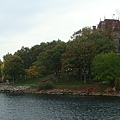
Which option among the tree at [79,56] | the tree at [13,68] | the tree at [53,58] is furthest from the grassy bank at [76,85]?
the tree at [13,68]

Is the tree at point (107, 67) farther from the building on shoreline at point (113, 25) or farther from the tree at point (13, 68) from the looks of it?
the tree at point (13, 68)

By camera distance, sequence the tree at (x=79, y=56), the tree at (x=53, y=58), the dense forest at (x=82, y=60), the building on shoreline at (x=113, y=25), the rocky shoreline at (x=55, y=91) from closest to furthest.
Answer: the rocky shoreline at (x=55, y=91)
the dense forest at (x=82, y=60)
the tree at (x=79, y=56)
the tree at (x=53, y=58)
the building on shoreline at (x=113, y=25)

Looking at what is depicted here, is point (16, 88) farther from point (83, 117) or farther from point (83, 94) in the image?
point (83, 117)

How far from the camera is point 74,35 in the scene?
98188 millimetres

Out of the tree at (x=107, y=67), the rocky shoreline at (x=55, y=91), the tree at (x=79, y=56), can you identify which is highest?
the tree at (x=79, y=56)

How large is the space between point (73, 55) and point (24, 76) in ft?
103

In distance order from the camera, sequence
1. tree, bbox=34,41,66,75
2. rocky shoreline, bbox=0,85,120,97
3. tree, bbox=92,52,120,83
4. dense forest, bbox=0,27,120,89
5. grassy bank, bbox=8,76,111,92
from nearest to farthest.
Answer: rocky shoreline, bbox=0,85,120,97 < tree, bbox=92,52,120,83 < dense forest, bbox=0,27,120,89 < grassy bank, bbox=8,76,111,92 < tree, bbox=34,41,66,75

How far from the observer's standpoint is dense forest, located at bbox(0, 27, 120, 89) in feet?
248

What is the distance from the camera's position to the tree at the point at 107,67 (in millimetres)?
74188

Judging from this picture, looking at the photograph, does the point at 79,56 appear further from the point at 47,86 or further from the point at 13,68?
the point at 13,68

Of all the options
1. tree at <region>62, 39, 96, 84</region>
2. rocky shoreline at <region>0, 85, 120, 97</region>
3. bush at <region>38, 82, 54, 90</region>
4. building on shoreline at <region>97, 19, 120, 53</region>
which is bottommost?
rocky shoreline at <region>0, 85, 120, 97</region>

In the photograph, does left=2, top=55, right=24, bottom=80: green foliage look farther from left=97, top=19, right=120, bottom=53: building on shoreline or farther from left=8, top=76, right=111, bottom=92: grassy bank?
left=97, top=19, right=120, bottom=53: building on shoreline

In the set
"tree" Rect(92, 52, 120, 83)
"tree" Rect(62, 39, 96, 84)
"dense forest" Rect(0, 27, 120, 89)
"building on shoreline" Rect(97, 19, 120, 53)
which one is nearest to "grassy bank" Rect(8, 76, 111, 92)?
"dense forest" Rect(0, 27, 120, 89)

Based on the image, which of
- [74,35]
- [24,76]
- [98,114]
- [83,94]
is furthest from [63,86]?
[98,114]
